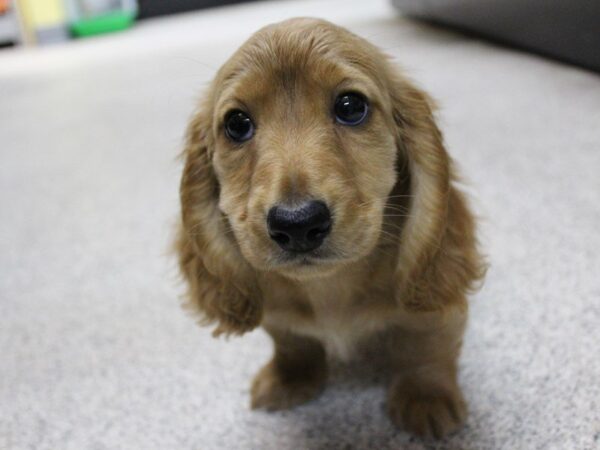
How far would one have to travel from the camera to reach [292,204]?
85cm

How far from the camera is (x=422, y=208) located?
1035mm

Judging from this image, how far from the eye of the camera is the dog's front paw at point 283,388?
3.91 ft

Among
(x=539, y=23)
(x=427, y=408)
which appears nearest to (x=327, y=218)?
(x=427, y=408)

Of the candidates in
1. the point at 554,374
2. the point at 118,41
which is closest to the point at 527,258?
the point at 554,374

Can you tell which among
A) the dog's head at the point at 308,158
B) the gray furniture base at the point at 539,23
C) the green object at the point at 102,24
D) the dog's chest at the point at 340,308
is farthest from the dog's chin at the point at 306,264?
the green object at the point at 102,24

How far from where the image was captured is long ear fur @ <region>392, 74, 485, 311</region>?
3.39 ft

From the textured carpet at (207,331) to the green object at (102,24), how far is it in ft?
12.1

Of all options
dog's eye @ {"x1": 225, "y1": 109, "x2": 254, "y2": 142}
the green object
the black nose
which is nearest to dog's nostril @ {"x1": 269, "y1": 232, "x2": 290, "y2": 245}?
the black nose

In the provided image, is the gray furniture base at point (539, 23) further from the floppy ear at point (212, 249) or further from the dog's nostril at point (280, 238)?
the dog's nostril at point (280, 238)

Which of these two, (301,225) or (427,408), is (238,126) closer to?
(301,225)

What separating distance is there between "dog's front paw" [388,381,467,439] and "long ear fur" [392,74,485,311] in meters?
0.16

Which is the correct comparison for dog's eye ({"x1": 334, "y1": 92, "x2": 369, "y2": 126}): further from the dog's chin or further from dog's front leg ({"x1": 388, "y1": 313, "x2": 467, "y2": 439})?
dog's front leg ({"x1": 388, "y1": 313, "x2": 467, "y2": 439})

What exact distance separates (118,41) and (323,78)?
530 centimetres

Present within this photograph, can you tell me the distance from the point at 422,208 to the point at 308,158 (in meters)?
0.22
